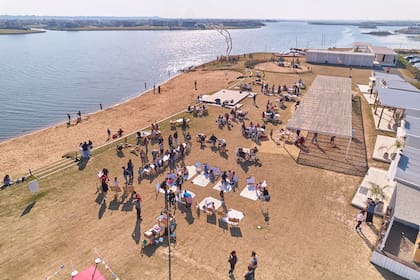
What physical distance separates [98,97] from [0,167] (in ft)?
80.8

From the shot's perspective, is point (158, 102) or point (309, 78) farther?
point (309, 78)

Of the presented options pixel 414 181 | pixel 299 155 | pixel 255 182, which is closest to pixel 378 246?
pixel 414 181

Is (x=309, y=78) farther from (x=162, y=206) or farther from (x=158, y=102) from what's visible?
(x=162, y=206)

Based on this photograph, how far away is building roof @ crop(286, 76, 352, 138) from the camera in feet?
69.1

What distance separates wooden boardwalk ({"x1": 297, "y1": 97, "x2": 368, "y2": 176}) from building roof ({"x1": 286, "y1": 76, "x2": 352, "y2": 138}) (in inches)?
81.8

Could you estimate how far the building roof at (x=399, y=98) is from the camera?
77.3ft

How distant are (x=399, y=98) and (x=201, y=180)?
20548 millimetres

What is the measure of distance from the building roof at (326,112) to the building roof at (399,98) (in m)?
2.83

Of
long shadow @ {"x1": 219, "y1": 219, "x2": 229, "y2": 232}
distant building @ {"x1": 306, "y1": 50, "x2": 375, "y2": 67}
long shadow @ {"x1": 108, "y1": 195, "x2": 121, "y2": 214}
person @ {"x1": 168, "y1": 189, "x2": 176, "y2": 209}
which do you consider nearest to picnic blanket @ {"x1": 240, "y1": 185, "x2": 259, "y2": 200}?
long shadow @ {"x1": 219, "y1": 219, "x2": 229, "y2": 232}

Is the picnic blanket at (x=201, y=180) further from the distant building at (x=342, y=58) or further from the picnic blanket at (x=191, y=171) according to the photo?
the distant building at (x=342, y=58)

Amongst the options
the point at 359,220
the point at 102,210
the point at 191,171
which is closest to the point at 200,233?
the point at 102,210

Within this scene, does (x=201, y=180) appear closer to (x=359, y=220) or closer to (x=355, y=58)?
(x=359, y=220)

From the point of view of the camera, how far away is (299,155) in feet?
70.8

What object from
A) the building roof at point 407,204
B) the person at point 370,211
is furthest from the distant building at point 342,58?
the person at point 370,211
